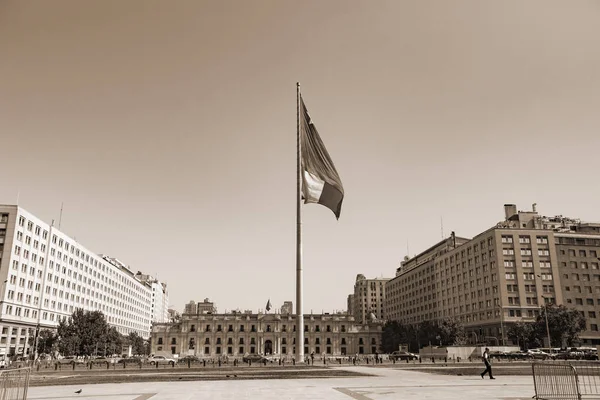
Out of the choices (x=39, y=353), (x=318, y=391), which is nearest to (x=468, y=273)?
(x=39, y=353)

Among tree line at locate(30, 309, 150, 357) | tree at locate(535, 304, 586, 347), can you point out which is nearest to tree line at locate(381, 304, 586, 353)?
tree at locate(535, 304, 586, 347)

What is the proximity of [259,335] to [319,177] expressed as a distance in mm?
127885

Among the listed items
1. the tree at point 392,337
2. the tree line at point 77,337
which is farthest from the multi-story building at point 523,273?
the tree line at point 77,337

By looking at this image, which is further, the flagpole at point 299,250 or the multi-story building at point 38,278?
the multi-story building at point 38,278

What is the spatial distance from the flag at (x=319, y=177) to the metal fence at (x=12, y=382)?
21.6 metres

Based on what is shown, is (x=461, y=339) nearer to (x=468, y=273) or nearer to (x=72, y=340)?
(x=468, y=273)

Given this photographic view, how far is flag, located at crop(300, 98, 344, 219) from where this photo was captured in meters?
32.8

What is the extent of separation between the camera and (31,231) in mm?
88688

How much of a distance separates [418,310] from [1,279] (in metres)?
110

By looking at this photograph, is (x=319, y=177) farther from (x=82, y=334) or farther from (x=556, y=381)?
(x=82, y=334)

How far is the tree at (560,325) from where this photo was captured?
281 ft

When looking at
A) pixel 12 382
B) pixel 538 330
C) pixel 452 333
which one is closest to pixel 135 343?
pixel 452 333

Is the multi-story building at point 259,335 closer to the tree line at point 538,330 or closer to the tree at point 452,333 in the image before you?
the tree line at point 538,330

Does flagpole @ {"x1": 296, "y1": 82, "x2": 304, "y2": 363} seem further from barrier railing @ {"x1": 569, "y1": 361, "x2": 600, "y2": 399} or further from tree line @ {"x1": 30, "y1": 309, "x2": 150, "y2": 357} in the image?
tree line @ {"x1": 30, "y1": 309, "x2": 150, "y2": 357}
